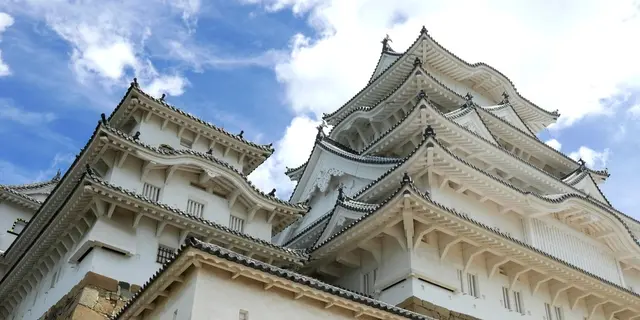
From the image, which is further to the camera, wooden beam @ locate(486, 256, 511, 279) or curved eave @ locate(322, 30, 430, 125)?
curved eave @ locate(322, 30, 430, 125)

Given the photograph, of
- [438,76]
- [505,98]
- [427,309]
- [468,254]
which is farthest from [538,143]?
[427,309]

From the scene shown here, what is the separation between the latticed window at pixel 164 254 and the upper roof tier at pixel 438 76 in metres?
18.8

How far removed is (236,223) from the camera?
74.3 ft

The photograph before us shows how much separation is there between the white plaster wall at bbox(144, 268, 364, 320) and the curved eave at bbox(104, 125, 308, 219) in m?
8.23

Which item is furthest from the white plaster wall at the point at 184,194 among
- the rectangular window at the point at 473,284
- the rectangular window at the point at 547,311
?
the rectangular window at the point at 547,311

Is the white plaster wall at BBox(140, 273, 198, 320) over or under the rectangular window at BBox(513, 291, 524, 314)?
under

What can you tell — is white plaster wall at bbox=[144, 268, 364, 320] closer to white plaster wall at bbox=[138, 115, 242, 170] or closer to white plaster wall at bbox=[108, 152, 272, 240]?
white plaster wall at bbox=[108, 152, 272, 240]

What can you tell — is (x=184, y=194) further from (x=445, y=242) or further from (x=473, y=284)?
(x=473, y=284)

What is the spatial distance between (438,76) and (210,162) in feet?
59.7

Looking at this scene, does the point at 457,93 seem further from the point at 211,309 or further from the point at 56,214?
the point at 211,309

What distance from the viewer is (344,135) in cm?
3647

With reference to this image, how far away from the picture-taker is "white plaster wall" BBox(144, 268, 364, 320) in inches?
489

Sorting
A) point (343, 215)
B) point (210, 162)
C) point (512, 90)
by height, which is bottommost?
point (343, 215)

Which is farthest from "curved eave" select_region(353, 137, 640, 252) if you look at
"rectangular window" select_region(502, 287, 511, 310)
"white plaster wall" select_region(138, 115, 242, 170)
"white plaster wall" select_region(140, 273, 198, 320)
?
"white plaster wall" select_region(140, 273, 198, 320)
